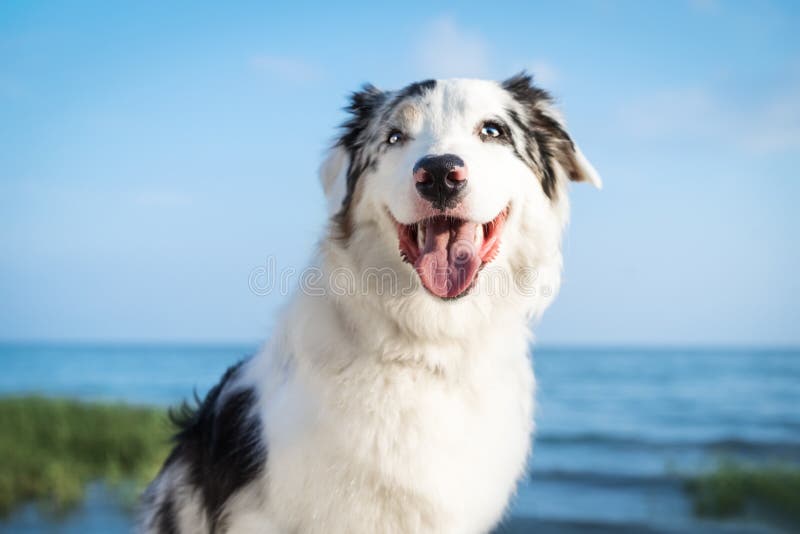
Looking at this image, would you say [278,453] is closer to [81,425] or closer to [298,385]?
[298,385]

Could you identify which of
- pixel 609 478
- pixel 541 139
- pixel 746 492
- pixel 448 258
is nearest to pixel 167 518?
pixel 448 258

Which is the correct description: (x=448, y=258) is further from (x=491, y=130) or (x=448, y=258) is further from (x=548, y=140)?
(x=548, y=140)

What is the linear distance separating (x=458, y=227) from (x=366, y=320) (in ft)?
1.71

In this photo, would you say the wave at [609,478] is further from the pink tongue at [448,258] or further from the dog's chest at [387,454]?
the pink tongue at [448,258]

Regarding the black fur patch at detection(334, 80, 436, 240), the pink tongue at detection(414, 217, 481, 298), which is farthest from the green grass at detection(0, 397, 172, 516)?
the pink tongue at detection(414, 217, 481, 298)

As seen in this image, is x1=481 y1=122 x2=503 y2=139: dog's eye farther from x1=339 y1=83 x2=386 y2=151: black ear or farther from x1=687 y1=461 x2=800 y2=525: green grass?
x1=687 y1=461 x2=800 y2=525: green grass

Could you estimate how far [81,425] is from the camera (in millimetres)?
10578

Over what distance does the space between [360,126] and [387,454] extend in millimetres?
1469

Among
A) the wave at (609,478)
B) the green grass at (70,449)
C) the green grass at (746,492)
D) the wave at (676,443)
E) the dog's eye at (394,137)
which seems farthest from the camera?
the wave at (676,443)

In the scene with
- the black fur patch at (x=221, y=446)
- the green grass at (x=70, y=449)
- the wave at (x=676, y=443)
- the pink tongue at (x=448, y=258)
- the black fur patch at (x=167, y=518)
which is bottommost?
the wave at (x=676, y=443)

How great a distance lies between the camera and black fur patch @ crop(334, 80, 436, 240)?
2.89m

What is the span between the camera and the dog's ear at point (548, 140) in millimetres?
3062

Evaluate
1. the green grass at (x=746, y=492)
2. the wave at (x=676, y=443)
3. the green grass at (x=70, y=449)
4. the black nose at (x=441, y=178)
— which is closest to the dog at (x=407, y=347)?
the black nose at (x=441, y=178)

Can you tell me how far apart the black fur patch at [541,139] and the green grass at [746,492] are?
716 centimetres
